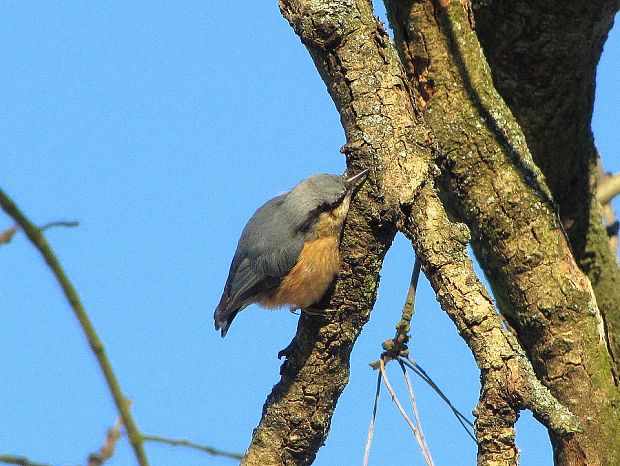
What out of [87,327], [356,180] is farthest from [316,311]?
[87,327]

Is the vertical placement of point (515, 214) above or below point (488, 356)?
above

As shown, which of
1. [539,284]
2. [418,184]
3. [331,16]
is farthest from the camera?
[539,284]

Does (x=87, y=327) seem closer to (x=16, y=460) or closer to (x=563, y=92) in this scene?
(x=16, y=460)

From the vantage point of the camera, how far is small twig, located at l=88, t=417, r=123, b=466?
1661mm

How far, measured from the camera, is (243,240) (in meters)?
4.29

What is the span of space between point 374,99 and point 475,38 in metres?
0.82

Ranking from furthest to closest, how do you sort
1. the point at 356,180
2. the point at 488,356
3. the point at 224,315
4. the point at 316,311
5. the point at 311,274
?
1. the point at 224,315
2. the point at 311,274
3. the point at 316,311
4. the point at 356,180
5. the point at 488,356

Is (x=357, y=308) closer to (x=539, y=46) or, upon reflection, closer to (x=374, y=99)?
(x=374, y=99)

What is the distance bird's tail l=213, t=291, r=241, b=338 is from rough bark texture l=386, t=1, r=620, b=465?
49.7 inches

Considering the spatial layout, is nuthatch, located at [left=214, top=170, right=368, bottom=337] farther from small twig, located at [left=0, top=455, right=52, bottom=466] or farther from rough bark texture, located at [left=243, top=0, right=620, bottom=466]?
small twig, located at [left=0, top=455, right=52, bottom=466]

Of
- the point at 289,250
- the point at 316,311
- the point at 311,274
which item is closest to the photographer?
the point at 316,311

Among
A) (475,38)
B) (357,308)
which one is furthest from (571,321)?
(475,38)

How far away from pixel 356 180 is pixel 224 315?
4.25 ft

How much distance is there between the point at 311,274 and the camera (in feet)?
12.3
